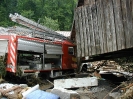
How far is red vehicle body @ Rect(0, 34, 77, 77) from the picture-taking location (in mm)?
10290

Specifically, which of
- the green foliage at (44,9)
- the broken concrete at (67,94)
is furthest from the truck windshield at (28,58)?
the green foliage at (44,9)

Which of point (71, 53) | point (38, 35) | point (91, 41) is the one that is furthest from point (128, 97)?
point (71, 53)

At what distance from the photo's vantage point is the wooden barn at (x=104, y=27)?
7621mm

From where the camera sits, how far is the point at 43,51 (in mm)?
11617

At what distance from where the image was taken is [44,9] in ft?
189

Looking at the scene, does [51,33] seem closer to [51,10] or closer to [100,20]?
[100,20]

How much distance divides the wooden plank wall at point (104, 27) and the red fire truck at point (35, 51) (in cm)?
280

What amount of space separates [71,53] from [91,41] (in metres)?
5.30

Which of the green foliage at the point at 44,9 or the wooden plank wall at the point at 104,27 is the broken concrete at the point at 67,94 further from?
the green foliage at the point at 44,9

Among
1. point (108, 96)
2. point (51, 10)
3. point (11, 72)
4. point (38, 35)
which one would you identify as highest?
point (51, 10)

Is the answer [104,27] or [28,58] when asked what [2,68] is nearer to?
[28,58]

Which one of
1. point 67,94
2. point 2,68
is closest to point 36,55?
point 2,68

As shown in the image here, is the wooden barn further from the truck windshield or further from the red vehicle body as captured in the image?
the truck windshield

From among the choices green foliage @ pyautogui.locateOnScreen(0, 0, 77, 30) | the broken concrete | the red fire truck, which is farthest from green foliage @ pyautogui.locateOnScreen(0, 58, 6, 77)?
green foliage @ pyautogui.locateOnScreen(0, 0, 77, 30)
